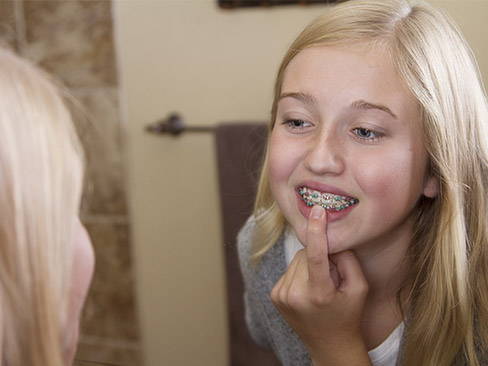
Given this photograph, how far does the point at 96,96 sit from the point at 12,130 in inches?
38.0

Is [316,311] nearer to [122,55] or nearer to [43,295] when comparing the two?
[43,295]

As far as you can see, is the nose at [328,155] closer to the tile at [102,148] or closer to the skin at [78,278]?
the skin at [78,278]

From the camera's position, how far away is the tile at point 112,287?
1.44 metres

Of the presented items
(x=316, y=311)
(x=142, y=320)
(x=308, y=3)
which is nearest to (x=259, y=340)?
(x=316, y=311)

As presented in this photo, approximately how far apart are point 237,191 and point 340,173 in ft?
1.68

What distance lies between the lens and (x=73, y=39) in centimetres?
135

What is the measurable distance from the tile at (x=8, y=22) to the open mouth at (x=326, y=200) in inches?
41.3

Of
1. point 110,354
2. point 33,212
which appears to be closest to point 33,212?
point 33,212

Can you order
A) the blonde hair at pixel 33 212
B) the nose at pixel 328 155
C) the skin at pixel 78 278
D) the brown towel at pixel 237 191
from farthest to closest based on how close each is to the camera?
1. the brown towel at pixel 237 191
2. the nose at pixel 328 155
3. the skin at pixel 78 278
4. the blonde hair at pixel 33 212

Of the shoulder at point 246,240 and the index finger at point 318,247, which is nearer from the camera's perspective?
the index finger at point 318,247

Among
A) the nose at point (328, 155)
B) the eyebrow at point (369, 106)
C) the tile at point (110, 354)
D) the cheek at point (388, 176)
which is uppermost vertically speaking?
the eyebrow at point (369, 106)

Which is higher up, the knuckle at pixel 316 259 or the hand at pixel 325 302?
the knuckle at pixel 316 259

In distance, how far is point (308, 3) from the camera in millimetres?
1114

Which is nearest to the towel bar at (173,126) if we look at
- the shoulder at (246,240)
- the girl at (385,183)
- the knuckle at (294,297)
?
the shoulder at (246,240)
